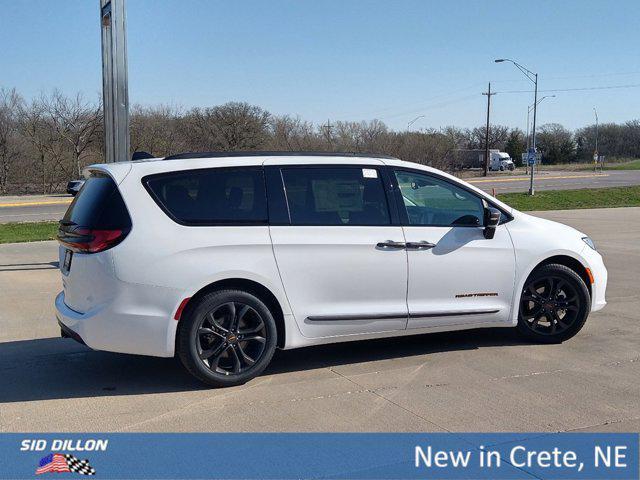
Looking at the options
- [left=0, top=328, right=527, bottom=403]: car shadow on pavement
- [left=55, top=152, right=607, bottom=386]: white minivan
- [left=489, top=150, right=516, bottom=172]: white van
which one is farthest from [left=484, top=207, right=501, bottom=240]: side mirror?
[left=489, top=150, right=516, bottom=172]: white van

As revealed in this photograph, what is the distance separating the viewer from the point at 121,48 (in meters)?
11.9

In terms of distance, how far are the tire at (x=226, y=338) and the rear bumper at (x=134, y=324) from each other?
0.43 ft

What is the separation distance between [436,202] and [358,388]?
6.30 feet

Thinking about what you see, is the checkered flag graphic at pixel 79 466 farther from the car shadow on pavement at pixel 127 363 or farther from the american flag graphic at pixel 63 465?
the car shadow on pavement at pixel 127 363

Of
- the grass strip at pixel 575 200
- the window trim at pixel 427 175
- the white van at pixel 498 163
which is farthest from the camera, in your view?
the white van at pixel 498 163

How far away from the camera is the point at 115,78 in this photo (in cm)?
1191

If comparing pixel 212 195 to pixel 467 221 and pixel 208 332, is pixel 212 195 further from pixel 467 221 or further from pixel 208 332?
pixel 467 221

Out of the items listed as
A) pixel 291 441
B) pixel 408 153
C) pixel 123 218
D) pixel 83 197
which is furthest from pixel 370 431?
pixel 408 153

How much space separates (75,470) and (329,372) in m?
2.35

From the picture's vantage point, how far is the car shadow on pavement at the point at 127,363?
5449 mm

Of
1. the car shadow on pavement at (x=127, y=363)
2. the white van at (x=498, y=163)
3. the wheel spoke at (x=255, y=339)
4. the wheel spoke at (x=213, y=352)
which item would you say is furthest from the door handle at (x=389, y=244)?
the white van at (x=498, y=163)

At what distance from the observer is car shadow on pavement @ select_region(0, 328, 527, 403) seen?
5449 mm

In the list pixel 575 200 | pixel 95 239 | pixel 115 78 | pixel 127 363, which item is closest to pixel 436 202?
pixel 95 239

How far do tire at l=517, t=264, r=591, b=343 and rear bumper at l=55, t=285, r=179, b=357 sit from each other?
3.29 meters
